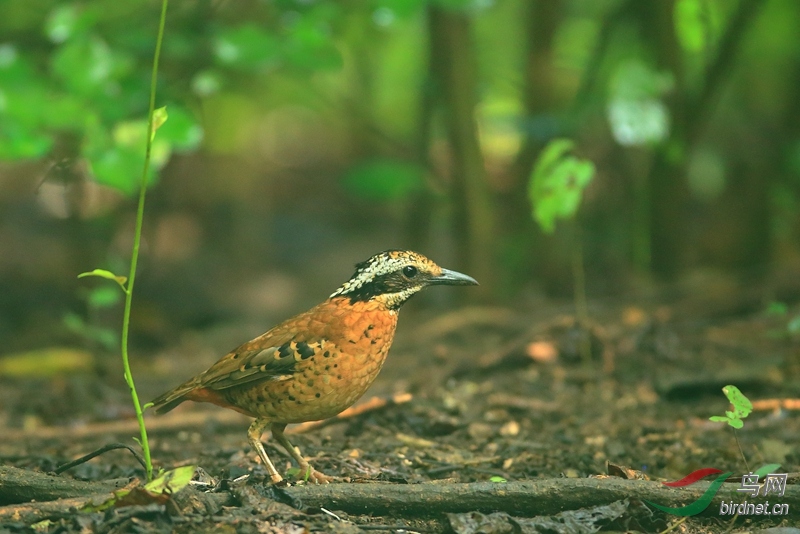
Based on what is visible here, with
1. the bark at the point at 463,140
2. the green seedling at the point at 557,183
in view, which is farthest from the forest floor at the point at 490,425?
the green seedling at the point at 557,183

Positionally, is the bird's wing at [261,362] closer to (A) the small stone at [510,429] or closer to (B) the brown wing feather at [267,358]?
(B) the brown wing feather at [267,358]

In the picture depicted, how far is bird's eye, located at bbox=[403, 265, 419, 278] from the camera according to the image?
3977 millimetres

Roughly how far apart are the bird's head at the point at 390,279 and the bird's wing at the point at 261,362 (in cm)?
33

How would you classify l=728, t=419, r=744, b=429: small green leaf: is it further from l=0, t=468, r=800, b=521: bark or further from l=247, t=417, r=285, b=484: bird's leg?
l=247, t=417, r=285, b=484: bird's leg

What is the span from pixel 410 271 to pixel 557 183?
1.37 m

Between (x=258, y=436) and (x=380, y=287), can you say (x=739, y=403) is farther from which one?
(x=258, y=436)

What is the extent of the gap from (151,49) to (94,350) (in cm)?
231

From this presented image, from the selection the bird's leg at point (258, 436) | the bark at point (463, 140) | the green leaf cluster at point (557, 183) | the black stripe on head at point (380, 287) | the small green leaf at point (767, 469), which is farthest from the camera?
the bark at point (463, 140)

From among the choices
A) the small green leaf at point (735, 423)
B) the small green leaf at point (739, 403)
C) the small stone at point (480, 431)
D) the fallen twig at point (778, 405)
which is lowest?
the fallen twig at point (778, 405)

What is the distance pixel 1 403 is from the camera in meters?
6.00

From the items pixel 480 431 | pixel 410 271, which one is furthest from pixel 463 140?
pixel 410 271

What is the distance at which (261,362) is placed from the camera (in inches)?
149

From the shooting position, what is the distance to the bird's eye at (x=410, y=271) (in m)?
3.98

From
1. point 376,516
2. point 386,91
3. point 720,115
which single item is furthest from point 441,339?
point 386,91
